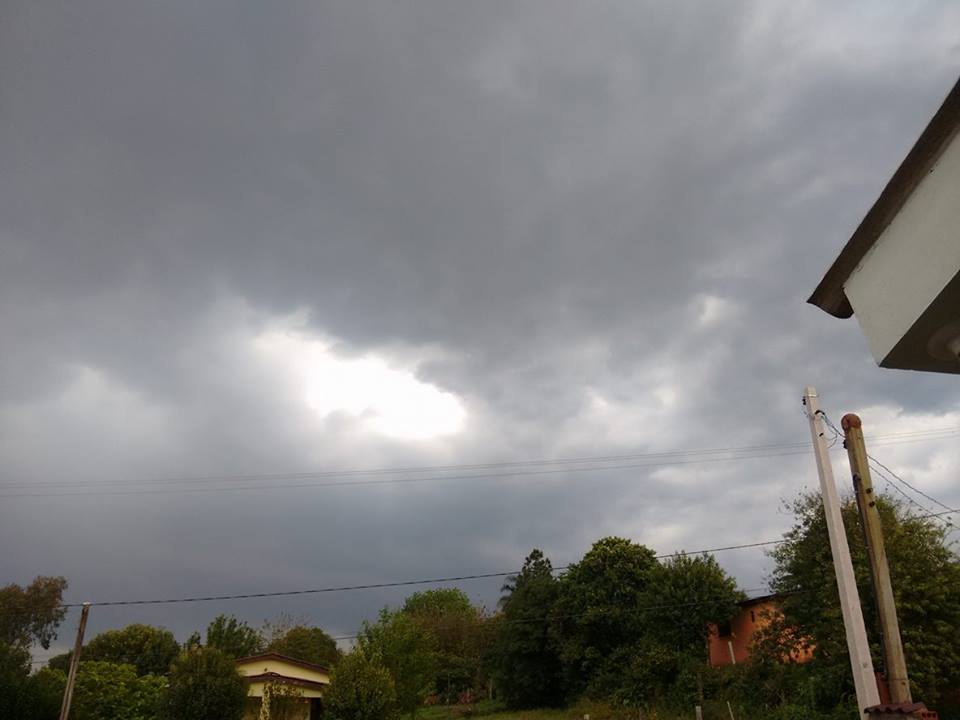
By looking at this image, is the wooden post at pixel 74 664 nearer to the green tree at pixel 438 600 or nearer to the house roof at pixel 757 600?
the house roof at pixel 757 600

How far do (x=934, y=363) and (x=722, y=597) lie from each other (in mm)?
37465

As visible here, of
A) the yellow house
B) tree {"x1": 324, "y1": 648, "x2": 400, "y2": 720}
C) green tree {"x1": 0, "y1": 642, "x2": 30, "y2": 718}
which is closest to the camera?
tree {"x1": 324, "y1": 648, "x2": 400, "y2": 720}

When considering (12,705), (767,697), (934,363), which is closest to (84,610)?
(12,705)

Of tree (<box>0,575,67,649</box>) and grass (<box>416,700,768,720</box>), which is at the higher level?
tree (<box>0,575,67,649</box>)

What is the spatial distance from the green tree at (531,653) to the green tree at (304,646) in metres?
15.2

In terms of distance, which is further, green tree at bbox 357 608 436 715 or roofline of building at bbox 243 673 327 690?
green tree at bbox 357 608 436 715

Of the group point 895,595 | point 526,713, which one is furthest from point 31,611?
→ point 895,595

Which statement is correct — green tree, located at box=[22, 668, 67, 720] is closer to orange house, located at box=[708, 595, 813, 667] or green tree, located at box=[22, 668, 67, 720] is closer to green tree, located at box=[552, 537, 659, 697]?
green tree, located at box=[552, 537, 659, 697]

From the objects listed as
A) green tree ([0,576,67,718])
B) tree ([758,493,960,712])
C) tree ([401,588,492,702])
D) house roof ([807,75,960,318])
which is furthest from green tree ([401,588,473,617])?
house roof ([807,75,960,318])

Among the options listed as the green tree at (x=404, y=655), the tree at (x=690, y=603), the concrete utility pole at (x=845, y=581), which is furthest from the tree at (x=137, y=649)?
the concrete utility pole at (x=845, y=581)

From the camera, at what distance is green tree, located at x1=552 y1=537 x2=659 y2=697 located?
3809cm

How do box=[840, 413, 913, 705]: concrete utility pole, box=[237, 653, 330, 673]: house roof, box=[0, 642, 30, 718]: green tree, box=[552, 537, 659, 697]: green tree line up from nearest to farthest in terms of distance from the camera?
box=[840, 413, 913, 705]: concrete utility pole → box=[0, 642, 30, 718]: green tree → box=[237, 653, 330, 673]: house roof → box=[552, 537, 659, 697]: green tree

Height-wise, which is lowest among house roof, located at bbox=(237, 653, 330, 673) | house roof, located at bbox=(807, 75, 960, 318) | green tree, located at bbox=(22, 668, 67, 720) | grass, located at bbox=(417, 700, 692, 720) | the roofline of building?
grass, located at bbox=(417, 700, 692, 720)

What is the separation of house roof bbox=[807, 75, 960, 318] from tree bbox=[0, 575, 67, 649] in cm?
6365
